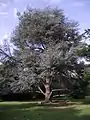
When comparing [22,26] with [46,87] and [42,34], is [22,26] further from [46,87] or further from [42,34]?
[46,87]

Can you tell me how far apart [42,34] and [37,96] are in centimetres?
1095

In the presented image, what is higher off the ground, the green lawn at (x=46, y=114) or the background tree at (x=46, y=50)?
the background tree at (x=46, y=50)

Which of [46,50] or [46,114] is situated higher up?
[46,50]

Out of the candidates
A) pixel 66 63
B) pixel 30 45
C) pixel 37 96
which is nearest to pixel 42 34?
pixel 30 45

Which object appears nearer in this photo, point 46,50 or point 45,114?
point 45,114

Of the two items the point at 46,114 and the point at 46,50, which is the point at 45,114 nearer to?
the point at 46,114

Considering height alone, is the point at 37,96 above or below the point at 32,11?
below

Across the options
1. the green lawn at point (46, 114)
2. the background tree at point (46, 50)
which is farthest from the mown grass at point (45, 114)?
the background tree at point (46, 50)

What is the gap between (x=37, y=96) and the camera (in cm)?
4297

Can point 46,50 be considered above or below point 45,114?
above

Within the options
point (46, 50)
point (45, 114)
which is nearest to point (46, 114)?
point (45, 114)

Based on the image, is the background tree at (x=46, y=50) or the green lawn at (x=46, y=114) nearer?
the green lawn at (x=46, y=114)

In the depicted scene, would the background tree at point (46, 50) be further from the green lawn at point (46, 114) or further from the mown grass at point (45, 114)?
the green lawn at point (46, 114)

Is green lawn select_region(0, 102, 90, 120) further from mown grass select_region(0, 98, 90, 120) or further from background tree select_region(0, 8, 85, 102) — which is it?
background tree select_region(0, 8, 85, 102)
